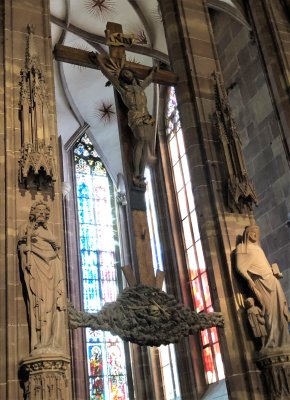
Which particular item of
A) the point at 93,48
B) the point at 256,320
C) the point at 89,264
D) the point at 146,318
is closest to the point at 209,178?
the point at 256,320

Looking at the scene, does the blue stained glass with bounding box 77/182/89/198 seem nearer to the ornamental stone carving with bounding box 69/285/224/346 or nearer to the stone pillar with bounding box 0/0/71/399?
the stone pillar with bounding box 0/0/71/399

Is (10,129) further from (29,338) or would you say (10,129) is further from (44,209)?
(29,338)

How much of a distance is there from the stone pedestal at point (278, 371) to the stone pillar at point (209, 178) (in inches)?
7.9

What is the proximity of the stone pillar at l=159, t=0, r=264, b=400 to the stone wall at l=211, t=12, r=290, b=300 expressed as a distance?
209cm

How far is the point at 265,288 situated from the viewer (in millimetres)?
8070

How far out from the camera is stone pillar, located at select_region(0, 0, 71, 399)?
653 centimetres

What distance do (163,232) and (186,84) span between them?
6305 millimetres

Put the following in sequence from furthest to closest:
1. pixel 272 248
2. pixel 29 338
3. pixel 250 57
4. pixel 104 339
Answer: pixel 104 339
pixel 250 57
pixel 272 248
pixel 29 338

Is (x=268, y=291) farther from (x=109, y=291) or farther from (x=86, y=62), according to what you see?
(x=109, y=291)

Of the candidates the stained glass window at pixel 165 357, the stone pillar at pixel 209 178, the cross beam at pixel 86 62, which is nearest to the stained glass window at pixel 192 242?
the stained glass window at pixel 165 357

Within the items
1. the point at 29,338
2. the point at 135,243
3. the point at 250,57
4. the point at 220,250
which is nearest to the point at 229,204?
the point at 220,250

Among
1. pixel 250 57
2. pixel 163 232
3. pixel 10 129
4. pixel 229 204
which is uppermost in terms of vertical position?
pixel 250 57

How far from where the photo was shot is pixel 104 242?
738 inches

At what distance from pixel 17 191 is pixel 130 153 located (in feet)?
7.10
